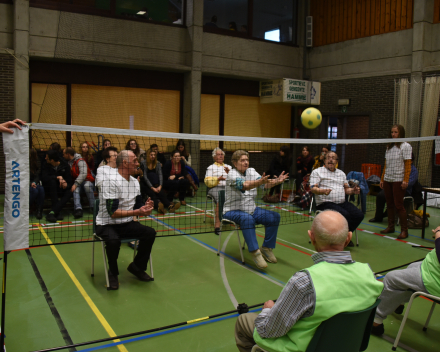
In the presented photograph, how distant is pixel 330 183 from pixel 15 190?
14.3 ft

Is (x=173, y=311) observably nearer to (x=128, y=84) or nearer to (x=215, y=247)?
(x=215, y=247)

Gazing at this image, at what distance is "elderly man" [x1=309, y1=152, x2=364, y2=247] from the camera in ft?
18.9

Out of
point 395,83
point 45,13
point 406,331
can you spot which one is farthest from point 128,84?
point 406,331

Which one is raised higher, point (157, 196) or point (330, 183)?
point (330, 183)

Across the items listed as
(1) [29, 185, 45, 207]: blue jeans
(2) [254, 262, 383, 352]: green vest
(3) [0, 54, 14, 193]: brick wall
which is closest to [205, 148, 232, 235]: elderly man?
(1) [29, 185, 45, 207]: blue jeans

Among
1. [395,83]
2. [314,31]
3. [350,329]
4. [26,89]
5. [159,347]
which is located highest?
[314,31]

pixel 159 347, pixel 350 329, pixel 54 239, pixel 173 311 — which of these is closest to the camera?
pixel 350 329

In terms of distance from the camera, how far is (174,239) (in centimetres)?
629

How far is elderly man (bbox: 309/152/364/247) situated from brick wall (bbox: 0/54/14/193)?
7899mm

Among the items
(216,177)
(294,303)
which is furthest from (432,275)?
(216,177)

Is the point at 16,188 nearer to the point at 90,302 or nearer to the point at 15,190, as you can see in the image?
the point at 15,190

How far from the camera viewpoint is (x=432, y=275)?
300 centimetres

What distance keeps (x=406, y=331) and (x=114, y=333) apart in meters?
2.64

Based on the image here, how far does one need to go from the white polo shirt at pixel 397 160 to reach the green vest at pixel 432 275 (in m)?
3.45
